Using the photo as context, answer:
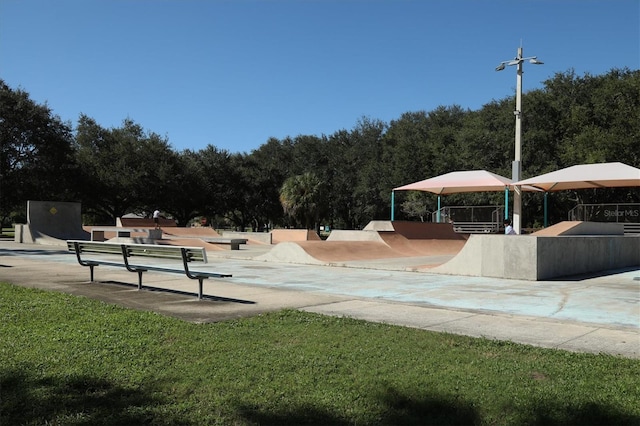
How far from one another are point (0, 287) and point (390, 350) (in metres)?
7.52

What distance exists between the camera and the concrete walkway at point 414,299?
6.55 metres

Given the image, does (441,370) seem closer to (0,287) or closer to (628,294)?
(628,294)

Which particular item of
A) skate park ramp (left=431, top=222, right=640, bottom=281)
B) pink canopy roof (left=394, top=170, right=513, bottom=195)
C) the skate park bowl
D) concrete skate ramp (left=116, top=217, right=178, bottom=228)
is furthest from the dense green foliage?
skate park ramp (left=431, top=222, right=640, bottom=281)

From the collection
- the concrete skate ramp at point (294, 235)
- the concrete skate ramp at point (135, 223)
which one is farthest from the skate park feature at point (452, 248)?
the concrete skate ramp at point (294, 235)

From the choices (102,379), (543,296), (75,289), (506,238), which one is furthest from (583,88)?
(102,379)

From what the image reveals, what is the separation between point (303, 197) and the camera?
43156 mm

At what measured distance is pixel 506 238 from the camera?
42.6 ft

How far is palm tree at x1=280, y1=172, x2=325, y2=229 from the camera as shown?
142ft

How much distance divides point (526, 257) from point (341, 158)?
146ft

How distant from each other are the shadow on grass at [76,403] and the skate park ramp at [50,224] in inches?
1020

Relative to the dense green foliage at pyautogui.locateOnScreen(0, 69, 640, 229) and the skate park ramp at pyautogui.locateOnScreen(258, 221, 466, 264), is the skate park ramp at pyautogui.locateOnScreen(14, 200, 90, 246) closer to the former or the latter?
the dense green foliage at pyautogui.locateOnScreen(0, 69, 640, 229)

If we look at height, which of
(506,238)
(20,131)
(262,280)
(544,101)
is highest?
(544,101)

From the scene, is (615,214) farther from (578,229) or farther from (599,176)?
(578,229)

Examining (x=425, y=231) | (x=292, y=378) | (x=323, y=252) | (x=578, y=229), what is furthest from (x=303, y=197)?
(x=292, y=378)
